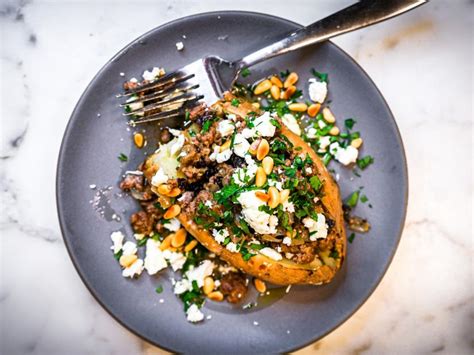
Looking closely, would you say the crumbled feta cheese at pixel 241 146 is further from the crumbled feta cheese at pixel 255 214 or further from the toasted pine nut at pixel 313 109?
the toasted pine nut at pixel 313 109

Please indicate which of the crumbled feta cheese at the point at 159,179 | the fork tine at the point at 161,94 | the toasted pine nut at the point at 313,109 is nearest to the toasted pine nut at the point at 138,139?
the fork tine at the point at 161,94

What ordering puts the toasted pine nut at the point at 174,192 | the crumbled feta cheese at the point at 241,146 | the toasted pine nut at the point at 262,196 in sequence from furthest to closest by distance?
the toasted pine nut at the point at 174,192, the crumbled feta cheese at the point at 241,146, the toasted pine nut at the point at 262,196

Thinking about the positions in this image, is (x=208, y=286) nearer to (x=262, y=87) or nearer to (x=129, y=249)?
(x=129, y=249)

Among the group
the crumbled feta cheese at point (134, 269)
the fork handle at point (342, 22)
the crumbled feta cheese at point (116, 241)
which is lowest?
the crumbled feta cheese at point (134, 269)

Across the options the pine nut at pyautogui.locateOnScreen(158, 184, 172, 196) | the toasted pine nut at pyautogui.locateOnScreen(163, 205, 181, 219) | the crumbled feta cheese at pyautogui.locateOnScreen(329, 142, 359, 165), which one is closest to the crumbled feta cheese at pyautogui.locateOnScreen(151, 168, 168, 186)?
the pine nut at pyautogui.locateOnScreen(158, 184, 172, 196)

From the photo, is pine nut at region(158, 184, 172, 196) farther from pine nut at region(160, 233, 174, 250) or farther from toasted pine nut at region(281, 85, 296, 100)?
toasted pine nut at region(281, 85, 296, 100)

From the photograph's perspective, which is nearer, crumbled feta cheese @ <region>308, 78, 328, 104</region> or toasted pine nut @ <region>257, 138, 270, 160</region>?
toasted pine nut @ <region>257, 138, 270, 160</region>

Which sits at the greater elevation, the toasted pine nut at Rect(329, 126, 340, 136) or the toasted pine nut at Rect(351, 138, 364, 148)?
the toasted pine nut at Rect(329, 126, 340, 136)
